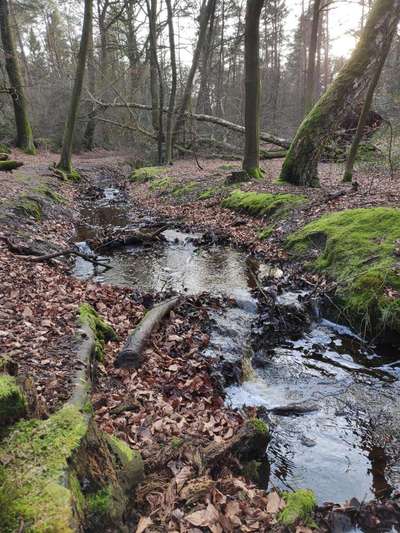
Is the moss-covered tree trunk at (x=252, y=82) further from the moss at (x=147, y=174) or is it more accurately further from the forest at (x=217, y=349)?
the moss at (x=147, y=174)

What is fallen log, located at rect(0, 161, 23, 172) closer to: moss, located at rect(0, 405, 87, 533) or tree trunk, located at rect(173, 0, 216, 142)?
tree trunk, located at rect(173, 0, 216, 142)

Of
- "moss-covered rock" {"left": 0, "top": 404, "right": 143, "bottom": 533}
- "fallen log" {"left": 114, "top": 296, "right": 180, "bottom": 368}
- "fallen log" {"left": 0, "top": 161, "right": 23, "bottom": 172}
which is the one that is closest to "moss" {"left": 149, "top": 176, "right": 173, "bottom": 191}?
"fallen log" {"left": 0, "top": 161, "right": 23, "bottom": 172}

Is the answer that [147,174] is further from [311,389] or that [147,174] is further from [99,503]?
[99,503]

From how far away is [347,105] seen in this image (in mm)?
12234

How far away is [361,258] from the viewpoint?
727 cm

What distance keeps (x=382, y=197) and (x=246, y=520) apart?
8.84 metres

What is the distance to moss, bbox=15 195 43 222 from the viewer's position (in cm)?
1066

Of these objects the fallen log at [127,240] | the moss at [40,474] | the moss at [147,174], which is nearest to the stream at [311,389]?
the fallen log at [127,240]

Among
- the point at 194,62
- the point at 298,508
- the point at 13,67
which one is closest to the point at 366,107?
the point at 298,508

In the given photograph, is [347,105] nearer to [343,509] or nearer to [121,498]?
[343,509]

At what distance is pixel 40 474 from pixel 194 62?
22869 millimetres

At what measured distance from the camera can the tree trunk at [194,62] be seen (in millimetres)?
20156

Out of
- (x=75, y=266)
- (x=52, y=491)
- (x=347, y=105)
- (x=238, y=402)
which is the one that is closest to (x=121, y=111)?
(x=347, y=105)

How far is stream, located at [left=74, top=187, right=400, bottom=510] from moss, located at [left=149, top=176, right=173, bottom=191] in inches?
362
